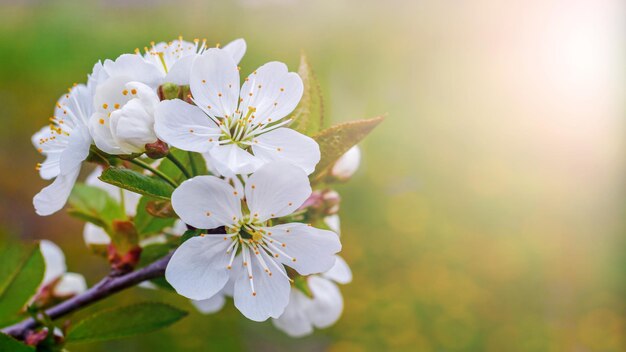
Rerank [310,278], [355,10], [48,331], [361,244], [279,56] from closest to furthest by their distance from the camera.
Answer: [48,331]
[310,278]
[361,244]
[279,56]
[355,10]

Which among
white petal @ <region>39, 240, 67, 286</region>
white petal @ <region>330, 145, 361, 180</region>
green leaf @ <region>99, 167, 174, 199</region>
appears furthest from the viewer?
white petal @ <region>39, 240, 67, 286</region>

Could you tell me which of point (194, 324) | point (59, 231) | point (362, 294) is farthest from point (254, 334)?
point (59, 231)

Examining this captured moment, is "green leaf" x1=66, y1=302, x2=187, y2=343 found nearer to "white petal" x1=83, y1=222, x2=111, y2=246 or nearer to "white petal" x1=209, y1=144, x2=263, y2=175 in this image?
"white petal" x1=83, y1=222, x2=111, y2=246

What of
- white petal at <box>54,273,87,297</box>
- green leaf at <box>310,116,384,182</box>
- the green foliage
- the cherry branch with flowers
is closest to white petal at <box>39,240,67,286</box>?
white petal at <box>54,273,87,297</box>

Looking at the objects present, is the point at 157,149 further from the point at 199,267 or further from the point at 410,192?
the point at 410,192

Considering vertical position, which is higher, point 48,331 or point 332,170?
point 332,170

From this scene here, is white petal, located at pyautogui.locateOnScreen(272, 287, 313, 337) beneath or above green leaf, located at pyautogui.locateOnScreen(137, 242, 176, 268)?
beneath

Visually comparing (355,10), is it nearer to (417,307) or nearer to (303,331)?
(417,307)

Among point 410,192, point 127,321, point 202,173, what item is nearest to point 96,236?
point 127,321

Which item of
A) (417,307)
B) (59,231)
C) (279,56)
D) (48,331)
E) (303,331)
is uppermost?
(48,331)
